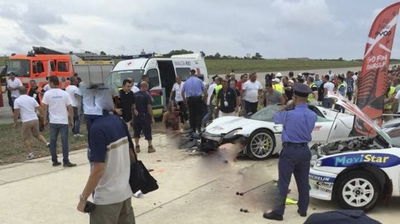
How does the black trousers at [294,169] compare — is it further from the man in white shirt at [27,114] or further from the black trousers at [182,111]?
the black trousers at [182,111]

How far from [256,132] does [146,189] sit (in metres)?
5.55

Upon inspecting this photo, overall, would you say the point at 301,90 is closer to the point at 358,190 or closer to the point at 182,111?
the point at 358,190

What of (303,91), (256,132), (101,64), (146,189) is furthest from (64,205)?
(101,64)

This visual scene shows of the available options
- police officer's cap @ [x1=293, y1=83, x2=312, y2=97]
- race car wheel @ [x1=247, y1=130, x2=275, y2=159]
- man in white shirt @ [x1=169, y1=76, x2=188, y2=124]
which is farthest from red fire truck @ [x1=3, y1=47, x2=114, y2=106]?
police officer's cap @ [x1=293, y1=83, x2=312, y2=97]

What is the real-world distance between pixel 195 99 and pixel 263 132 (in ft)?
10.1

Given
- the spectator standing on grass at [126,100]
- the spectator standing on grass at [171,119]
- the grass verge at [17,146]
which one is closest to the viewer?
the grass verge at [17,146]

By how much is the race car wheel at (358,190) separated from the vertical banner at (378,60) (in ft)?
12.1

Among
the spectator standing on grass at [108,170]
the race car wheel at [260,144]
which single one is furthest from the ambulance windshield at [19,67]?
the spectator standing on grass at [108,170]

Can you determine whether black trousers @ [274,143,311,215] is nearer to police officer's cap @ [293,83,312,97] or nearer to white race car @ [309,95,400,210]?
white race car @ [309,95,400,210]

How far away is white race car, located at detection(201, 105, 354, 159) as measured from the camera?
9.44m

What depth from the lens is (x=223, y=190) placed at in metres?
7.21

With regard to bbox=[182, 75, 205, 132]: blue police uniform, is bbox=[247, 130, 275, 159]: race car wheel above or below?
below

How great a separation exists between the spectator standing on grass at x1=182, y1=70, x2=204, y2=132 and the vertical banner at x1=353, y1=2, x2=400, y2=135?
13.6 ft

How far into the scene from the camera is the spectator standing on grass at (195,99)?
39.7 feet
